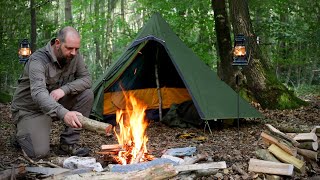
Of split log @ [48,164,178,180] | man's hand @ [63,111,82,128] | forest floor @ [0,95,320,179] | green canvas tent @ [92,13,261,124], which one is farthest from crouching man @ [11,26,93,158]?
green canvas tent @ [92,13,261,124]

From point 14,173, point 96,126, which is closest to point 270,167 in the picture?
point 96,126

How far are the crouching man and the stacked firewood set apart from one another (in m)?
1.82

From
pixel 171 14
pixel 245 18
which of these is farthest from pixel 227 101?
pixel 171 14

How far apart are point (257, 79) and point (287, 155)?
3830 millimetres

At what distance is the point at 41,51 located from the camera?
155 inches

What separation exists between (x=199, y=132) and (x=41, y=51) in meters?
2.78

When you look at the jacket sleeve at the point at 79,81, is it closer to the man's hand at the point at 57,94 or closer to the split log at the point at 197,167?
the man's hand at the point at 57,94

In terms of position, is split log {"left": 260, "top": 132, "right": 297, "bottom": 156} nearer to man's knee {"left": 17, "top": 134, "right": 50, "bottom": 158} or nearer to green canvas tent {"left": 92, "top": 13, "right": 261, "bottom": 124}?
green canvas tent {"left": 92, "top": 13, "right": 261, "bottom": 124}

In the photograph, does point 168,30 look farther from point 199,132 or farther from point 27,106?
point 27,106

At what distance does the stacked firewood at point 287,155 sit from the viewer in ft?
10.7

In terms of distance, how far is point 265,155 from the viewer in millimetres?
3500

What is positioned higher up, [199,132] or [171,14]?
[171,14]

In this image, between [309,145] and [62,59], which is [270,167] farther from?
[62,59]

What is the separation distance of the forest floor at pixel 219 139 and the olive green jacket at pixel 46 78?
0.56 m
